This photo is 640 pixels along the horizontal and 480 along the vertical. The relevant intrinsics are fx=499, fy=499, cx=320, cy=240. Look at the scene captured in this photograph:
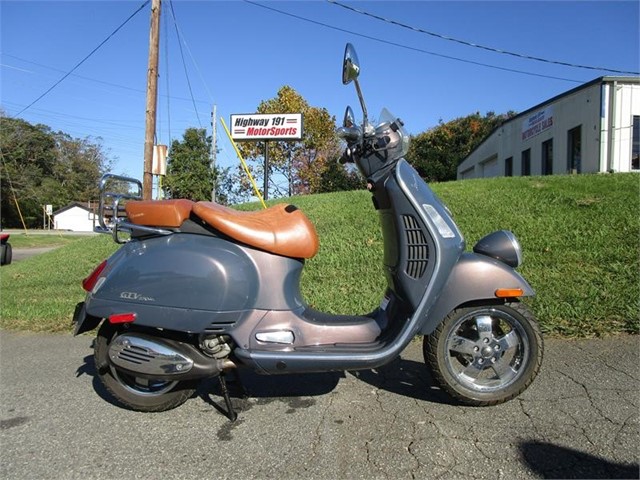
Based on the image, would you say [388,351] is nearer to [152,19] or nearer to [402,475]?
[402,475]

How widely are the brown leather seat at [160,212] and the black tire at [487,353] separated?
1714 mm

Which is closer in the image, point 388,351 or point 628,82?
point 388,351

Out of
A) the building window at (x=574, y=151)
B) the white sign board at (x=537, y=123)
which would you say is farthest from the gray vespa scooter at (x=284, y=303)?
the white sign board at (x=537, y=123)

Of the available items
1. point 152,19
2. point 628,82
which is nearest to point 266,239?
point 152,19

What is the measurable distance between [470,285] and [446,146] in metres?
40.3

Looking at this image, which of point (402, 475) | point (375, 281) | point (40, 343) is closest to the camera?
point (402, 475)

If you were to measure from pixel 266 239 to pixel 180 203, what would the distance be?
60 centimetres

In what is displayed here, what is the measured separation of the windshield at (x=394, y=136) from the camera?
326 centimetres

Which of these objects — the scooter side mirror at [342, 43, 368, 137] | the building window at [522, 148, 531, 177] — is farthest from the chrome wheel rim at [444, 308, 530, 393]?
the building window at [522, 148, 531, 177]

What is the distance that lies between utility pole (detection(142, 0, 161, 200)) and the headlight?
29.8ft

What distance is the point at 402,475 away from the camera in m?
2.40

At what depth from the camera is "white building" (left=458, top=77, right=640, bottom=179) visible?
641 inches

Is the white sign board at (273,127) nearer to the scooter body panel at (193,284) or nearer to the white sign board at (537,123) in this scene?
the white sign board at (537,123)

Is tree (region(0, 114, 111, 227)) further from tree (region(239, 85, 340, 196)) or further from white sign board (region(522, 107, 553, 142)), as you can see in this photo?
white sign board (region(522, 107, 553, 142))
